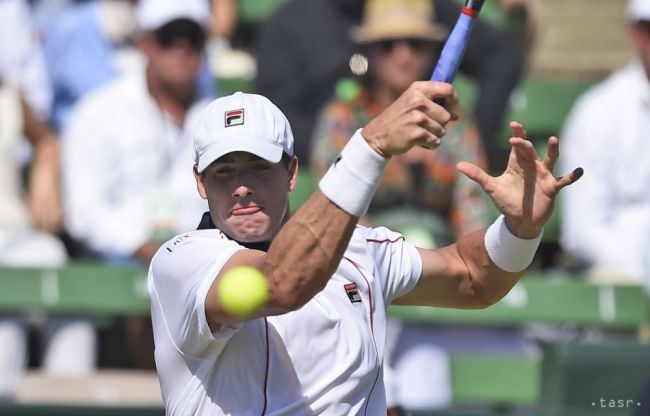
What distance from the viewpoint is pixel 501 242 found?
13.9 feet

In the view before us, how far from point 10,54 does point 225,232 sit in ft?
14.3

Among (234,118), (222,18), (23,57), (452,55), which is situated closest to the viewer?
(452,55)

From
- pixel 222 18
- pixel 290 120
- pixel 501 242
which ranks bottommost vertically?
pixel 501 242

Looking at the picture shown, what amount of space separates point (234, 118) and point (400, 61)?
11.0 feet

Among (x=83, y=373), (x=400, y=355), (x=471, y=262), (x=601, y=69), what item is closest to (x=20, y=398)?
(x=83, y=373)

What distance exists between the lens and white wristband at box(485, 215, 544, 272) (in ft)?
13.8

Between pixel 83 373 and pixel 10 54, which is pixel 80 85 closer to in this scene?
pixel 10 54

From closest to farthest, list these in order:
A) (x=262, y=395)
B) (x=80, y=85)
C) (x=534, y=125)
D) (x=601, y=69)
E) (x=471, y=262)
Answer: (x=262, y=395)
(x=471, y=262)
(x=80, y=85)
(x=534, y=125)
(x=601, y=69)

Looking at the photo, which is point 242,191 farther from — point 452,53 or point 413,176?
point 413,176

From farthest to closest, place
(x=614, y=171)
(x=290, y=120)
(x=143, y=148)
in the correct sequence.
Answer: (x=614, y=171) < (x=290, y=120) < (x=143, y=148)

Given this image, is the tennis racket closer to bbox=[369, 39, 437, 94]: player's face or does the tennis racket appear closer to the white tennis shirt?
the white tennis shirt

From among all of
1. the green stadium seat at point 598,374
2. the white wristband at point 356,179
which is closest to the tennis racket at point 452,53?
the white wristband at point 356,179

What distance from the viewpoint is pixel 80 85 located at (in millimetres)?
7953

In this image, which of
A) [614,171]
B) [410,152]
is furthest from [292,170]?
[614,171]
